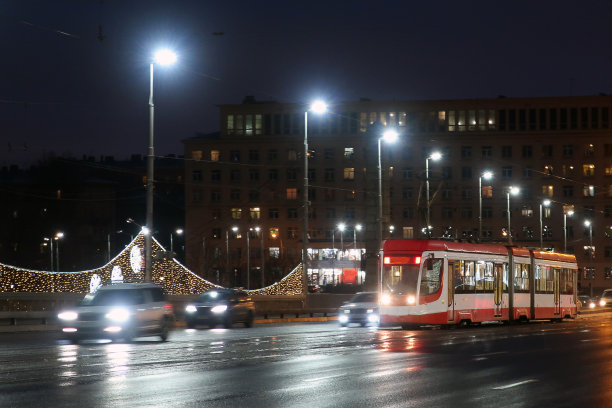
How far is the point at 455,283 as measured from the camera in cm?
3716

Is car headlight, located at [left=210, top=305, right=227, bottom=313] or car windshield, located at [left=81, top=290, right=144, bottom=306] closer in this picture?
car windshield, located at [left=81, top=290, right=144, bottom=306]

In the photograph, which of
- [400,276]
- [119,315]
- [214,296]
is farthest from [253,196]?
[119,315]

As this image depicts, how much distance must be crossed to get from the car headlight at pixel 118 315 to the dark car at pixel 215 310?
1129 centimetres

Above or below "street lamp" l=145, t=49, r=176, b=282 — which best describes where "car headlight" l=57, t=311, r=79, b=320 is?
below

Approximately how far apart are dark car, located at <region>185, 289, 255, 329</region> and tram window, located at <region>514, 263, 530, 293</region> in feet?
37.4

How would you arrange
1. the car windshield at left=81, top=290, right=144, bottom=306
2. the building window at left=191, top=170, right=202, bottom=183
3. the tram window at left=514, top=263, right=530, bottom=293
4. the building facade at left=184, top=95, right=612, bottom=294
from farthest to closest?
the building window at left=191, top=170, right=202, bottom=183 → the building facade at left=184, top=95, right=612, bottom=294 → the tram window at left=514, top=263, right=530, bottom=293 → the car windshield at left=81, top=290, right=144, bottom=306

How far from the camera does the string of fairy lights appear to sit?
129 feet

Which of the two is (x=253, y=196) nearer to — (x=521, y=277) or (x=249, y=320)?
(x=521, y=277)

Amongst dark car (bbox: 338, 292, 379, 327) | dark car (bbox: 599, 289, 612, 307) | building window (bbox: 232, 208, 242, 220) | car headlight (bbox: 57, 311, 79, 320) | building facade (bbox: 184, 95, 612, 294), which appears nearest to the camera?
car headlight (bbox: 57, 311, 79, 320)

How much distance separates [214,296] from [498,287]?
36.6 ft

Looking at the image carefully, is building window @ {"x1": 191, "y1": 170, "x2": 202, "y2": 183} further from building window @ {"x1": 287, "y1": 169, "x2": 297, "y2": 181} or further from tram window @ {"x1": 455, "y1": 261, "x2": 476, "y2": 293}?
tram window @ {"x1": 455, "y1": 261, "x2": 476, "y2": 293}

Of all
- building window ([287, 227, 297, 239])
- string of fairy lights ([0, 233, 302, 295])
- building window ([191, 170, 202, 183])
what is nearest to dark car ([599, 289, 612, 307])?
string of fairy lights ([0, 233, 302, 295])

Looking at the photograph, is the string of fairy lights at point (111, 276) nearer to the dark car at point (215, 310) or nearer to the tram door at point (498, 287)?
the dark car at point (215, 310)

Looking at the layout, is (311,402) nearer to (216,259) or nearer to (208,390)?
(208,390)
